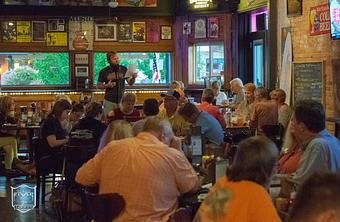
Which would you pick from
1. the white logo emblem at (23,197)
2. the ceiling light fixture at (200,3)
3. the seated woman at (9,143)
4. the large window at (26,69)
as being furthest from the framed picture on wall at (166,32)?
the white logo emblem at (23,197)

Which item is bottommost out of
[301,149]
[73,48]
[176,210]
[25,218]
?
[25,218]

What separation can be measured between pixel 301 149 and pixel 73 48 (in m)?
9.54

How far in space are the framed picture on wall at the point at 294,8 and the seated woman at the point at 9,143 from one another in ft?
15.5

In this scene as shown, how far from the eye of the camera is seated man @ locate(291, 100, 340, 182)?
13.0ft

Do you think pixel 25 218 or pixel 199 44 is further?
pixel 199 44

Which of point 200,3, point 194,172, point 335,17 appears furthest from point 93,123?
point 200,3

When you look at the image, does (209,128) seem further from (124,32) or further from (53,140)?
(124,32)

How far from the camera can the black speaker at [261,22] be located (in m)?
12.2

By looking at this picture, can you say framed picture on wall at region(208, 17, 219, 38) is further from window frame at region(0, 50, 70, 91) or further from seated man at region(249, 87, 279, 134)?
seated man at region(249, 87, 279, 134)

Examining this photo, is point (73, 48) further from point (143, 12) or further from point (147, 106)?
point (147, 106)

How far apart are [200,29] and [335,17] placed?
5748 millimetres

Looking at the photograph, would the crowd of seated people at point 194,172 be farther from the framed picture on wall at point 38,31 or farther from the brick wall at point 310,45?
the framed picture on wall at point 38,31

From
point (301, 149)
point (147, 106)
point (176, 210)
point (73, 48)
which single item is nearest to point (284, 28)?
point (147, 106)

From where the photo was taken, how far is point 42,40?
1321 centimetres
